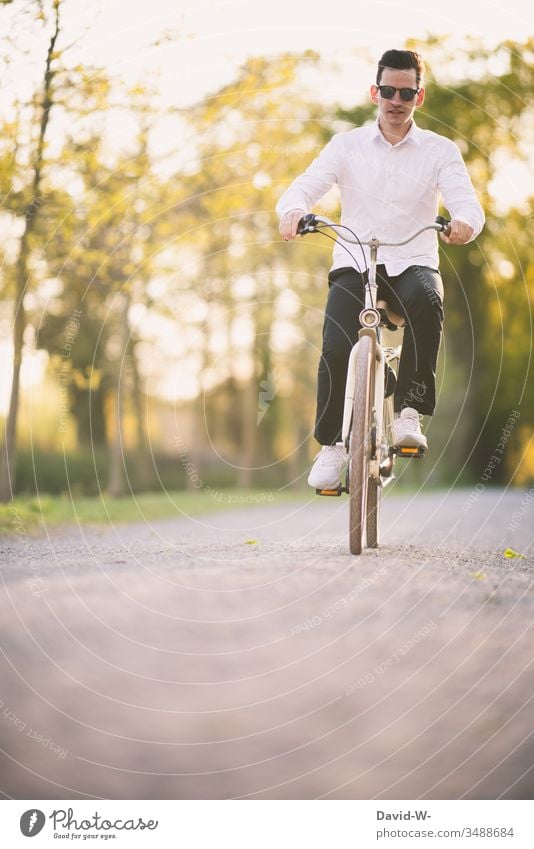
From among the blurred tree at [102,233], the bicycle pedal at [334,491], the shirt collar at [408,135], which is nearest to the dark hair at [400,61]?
the shirt collar at [408,135]

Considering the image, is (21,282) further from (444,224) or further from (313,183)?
(444,224)

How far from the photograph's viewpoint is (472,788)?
159 inches

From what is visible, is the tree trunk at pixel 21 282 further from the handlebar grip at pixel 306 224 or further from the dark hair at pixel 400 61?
the handlebar grip at pixel 306 224

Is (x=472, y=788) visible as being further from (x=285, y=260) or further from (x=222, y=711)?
(x=285, y=260)

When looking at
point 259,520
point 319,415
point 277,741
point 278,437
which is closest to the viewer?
point 277,741

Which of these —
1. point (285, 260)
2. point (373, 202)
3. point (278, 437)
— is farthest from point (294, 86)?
point (278, 437)

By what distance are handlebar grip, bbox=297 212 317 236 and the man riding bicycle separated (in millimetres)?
283

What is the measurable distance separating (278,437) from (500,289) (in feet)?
39.5

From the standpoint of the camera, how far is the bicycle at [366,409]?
Answer: 16.6ft

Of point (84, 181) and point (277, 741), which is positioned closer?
point (277, 741)

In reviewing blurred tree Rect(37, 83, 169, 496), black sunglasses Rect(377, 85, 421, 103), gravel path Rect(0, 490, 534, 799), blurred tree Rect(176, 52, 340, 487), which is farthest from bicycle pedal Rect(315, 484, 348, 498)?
blurred tree Rect(37, 83, 169, 496)

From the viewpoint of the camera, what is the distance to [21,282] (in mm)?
10688

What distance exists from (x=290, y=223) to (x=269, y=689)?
2529 millimetres

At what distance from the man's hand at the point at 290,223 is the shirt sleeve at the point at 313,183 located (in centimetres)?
5
